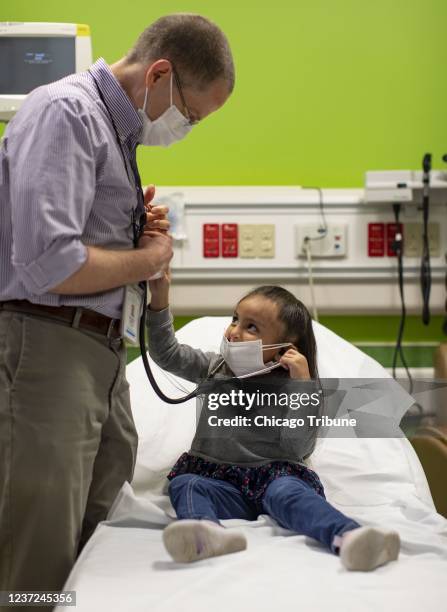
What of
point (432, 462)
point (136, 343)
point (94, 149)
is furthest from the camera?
A: point (432, 462)

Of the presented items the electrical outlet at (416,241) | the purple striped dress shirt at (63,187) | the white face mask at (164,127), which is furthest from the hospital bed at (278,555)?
the electrical outlet at (416,241)

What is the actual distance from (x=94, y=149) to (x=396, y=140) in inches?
75.0

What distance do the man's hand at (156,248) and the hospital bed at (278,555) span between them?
0.51 metres

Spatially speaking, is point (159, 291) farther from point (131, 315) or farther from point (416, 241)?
point (416, 241)

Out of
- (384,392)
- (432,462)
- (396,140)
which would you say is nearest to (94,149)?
(384,392)

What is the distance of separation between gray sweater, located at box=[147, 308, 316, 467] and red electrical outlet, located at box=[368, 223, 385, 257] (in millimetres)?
1166

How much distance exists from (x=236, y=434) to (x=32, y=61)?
1.49m

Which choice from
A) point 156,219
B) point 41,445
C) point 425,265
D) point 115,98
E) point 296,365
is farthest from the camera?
point 425,265

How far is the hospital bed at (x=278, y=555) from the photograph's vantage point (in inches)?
47.3

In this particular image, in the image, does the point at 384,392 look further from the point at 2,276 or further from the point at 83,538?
the point at 2,276

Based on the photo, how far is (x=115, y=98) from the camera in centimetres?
159

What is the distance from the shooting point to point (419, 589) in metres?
1.24

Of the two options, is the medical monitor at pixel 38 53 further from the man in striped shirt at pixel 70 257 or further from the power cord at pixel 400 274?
the power cord at pixel 400 274

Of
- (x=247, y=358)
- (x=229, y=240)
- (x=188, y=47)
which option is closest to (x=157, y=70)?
(x=188, y=47)
